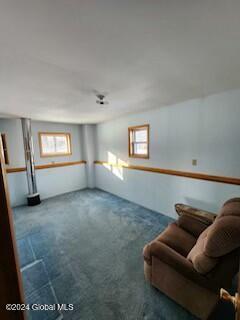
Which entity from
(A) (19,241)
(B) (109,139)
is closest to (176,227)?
(A) (19,241)

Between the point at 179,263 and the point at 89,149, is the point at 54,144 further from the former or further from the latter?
the point at 179,263

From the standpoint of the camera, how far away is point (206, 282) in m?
1.19

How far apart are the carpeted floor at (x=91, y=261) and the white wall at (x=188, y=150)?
567 mm

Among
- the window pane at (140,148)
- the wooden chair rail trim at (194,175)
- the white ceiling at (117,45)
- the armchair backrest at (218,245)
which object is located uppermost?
the white ceiling at (117,45)

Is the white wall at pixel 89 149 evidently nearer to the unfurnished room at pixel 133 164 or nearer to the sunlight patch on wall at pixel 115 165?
the sunlight patch on wall at pixel 115 165

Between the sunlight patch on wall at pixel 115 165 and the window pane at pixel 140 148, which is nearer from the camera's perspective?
the window pane at pixel 140 148

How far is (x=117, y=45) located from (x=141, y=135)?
2.63 meters

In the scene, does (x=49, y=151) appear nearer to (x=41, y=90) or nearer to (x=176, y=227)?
(x=41, y=90)

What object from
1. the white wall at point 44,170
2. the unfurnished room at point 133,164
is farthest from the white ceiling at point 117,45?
the white wall at point 44,170

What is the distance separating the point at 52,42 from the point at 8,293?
4.94 feet

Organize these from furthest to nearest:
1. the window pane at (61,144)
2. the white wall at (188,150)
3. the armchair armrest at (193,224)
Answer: the window pane at (61,144) < the white wall at (188,150) < the armchair armrest at (193,224)

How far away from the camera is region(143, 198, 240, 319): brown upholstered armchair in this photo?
1118mm

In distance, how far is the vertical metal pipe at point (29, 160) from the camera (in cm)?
382

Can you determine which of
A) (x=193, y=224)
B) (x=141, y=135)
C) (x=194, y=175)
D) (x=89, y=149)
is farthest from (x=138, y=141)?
(x=193, y=224)
